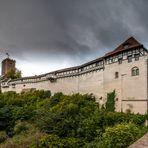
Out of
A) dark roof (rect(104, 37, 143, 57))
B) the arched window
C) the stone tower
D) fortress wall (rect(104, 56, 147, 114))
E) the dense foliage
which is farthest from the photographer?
the stone tower

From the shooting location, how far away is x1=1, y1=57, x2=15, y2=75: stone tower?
6698cm

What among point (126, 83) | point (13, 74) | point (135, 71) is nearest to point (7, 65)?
point (13, 74)

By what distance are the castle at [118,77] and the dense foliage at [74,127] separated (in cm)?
151

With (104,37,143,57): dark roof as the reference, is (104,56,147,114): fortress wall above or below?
below

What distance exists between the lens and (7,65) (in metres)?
67.1

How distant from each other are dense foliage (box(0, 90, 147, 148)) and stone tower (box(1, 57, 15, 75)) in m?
31.7

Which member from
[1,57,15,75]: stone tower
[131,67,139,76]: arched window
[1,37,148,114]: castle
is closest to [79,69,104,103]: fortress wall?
[1,37,148,114]: castle

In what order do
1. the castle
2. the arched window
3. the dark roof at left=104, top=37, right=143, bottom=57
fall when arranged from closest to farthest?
the castle, the arched window, the dark roof at left=104, top=37, right=143, bottom=57

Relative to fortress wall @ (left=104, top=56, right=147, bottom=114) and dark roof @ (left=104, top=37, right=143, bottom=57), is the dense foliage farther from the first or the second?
dark roof @ (left=104, top=37, right=143, bottom=57)

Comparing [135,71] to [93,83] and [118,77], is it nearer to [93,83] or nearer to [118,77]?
[118,77]

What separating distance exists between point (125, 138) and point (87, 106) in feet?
48.2

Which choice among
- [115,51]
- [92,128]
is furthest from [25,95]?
[92,128]

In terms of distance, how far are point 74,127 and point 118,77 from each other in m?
8.92

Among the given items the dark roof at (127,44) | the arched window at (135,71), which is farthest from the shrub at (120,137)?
the dark roof at (127,44)
